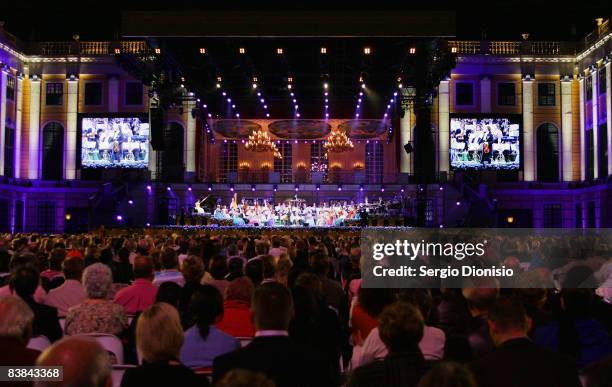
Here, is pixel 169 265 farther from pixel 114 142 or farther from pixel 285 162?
Result: pixel 285 162

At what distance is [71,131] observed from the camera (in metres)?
45.4

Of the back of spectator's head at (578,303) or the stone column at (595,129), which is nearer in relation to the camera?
the back of spectator's head at (578,303)

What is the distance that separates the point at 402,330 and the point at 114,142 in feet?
134

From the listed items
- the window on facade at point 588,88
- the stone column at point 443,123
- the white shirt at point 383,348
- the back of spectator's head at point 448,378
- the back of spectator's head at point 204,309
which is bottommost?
the white shirt at point 383,348

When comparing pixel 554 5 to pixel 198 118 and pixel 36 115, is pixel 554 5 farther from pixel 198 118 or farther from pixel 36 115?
pixel 36 115

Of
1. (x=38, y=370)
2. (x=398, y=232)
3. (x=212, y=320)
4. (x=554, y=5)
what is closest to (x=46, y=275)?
(x=212, y=320)

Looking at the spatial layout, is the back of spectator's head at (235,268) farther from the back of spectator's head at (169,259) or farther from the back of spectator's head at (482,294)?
the back of spectator's head at (482,294)

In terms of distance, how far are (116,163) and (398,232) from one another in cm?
2731

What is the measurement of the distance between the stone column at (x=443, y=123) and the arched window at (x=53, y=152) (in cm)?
2452

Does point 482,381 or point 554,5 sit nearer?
point 482,381

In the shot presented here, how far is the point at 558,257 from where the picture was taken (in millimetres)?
11000

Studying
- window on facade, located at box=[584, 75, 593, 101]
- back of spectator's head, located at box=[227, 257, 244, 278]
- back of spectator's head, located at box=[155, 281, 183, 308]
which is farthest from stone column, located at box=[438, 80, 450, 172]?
back of spectator's head, located at box=[155, 281, 183, 308]

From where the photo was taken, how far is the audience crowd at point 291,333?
12.7 ft

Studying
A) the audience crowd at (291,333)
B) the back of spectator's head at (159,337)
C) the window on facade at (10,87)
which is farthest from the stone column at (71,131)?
the back of spectator's head at (159,337)
